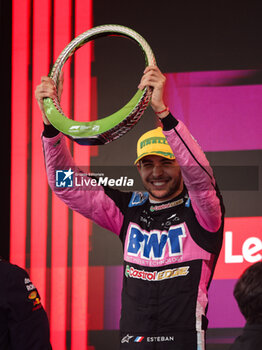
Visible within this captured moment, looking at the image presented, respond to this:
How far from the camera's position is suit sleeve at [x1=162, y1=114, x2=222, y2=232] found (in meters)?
2.31

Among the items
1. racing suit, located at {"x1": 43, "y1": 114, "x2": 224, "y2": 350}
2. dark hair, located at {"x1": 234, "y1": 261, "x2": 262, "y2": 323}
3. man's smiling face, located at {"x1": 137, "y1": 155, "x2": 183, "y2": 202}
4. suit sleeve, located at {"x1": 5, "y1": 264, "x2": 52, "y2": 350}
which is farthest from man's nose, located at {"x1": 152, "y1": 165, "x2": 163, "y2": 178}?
dark hair, located at {"x1": 234, "y1": 261, "x2": 262, "y2": 323}

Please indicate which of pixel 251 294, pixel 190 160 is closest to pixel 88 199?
pixel 190 160

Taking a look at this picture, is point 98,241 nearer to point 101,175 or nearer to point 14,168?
point 101,175

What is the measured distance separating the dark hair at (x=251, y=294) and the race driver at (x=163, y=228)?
844 millimetres

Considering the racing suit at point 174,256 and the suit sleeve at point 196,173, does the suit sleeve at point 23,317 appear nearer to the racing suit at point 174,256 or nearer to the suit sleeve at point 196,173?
the racing suit at point 174,256

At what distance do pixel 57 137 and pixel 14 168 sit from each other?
2.65ft

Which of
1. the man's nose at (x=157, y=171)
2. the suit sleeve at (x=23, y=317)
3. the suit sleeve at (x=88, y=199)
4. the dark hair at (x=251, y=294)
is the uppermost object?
the man's nose at (x=157, y=171)

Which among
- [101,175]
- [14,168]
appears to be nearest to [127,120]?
[101,175]

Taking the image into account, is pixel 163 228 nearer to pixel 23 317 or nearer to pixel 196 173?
pixel 196 173

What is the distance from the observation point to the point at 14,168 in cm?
335

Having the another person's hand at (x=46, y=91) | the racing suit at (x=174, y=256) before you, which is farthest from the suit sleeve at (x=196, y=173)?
the another person's hand at (x=46, y=91)

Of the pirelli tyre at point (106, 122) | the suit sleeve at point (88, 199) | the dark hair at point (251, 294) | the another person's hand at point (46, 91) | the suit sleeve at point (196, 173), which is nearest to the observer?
the dark hair at point (251, 294)

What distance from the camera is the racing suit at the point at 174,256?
238 centimetres

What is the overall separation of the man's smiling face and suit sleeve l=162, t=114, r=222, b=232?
0.55 ft
